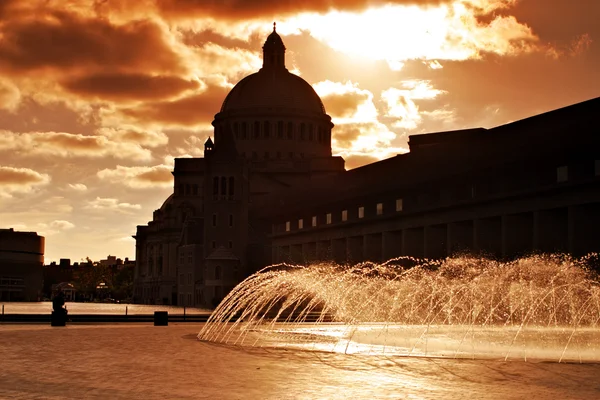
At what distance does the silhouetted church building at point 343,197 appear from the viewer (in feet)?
205

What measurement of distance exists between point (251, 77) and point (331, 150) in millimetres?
21510

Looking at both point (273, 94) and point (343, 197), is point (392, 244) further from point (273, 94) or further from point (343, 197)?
point (273, 94)

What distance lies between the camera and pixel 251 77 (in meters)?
171

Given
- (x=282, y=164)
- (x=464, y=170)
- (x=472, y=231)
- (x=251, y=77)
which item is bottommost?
(x=472, y=231)

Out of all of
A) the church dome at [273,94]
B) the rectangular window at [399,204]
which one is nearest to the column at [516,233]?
the rectangular window at [399,204]

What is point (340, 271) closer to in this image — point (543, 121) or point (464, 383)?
point (543, 121)

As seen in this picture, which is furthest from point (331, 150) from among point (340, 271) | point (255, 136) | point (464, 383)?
point (464, 383)

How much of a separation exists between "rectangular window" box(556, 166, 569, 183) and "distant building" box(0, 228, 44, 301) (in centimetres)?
13879

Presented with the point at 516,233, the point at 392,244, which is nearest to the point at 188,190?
the point at 392,244

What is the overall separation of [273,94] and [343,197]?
244ft

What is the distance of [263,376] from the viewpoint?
19.1m

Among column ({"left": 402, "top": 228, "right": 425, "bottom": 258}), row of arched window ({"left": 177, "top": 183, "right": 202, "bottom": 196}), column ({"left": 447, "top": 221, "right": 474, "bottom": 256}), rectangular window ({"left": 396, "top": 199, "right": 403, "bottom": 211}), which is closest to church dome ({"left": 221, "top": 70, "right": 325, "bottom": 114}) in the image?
row of arched window ({"left": 177, "top": 183, "right": 202, "bottom": 196})

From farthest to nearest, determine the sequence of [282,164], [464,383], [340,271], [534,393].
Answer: [282,164] → [340,271] → [464,383] → [534,393]

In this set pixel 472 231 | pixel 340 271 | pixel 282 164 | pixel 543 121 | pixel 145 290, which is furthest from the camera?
pixel 145 290
